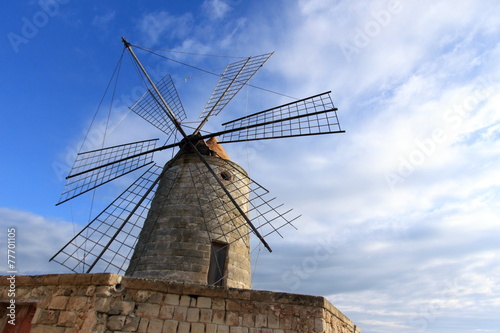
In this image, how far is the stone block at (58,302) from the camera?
3.59m

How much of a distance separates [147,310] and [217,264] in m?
2.50

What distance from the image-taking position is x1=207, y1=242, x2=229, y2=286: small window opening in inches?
232

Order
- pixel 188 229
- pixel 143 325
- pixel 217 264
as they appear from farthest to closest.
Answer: pixel 188 229
pixel 217 264
pixel 143 325

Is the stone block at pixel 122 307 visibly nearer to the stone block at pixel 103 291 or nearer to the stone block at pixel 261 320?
the stone block at pixel 103 291

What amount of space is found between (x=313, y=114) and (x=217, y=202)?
2811 millimetres

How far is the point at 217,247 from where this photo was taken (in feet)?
20.6

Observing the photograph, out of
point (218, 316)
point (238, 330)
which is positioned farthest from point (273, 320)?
point (218, 316)

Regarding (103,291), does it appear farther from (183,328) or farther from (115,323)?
(183,328)

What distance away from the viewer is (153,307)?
144 inches

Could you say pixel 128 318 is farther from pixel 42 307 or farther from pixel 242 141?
pixel 242 141

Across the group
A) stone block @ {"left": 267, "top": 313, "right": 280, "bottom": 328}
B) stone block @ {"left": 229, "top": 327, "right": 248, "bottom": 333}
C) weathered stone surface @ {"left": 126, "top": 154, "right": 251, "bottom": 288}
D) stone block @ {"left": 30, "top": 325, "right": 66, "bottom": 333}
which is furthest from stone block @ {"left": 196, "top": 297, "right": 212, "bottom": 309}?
weathered stone surface @ {"left": 126, "top": 154, "right": 251, "bottom": 288}

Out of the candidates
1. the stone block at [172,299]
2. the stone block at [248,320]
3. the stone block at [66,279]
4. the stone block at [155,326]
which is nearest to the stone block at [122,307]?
the stone block at [155,326]

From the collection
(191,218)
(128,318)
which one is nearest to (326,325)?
(128,318)

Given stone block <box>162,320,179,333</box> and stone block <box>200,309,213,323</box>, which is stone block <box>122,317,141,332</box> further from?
stone block <box>200,309,213,323</box>
